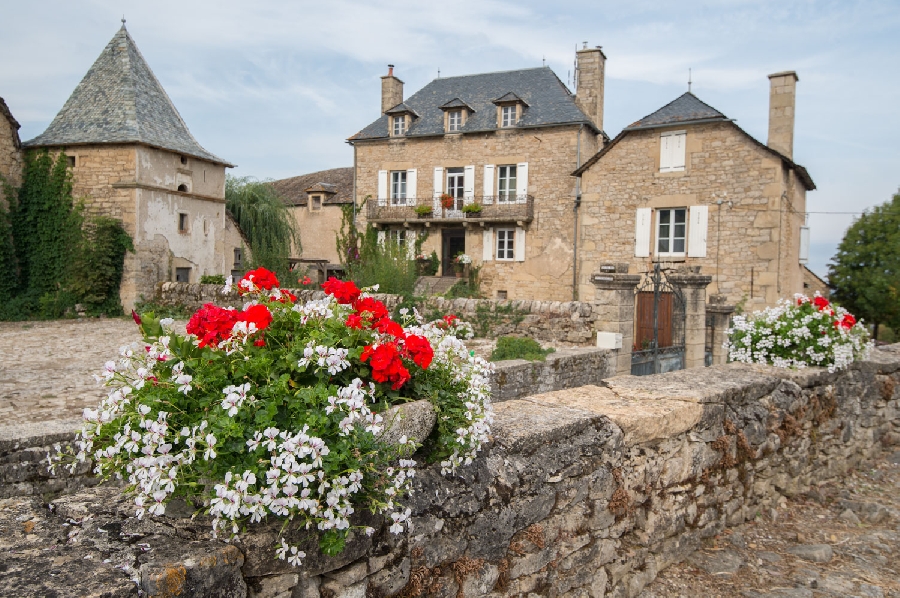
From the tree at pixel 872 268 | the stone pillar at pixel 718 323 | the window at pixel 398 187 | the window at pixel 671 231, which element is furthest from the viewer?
the tree at pixel 872 268

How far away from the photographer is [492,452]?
2777 millimetres

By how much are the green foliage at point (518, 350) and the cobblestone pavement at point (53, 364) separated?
16.5ft

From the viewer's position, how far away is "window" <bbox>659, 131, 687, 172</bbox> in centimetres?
1866

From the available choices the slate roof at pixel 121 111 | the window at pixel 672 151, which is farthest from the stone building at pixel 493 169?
the slate roof at pixel 121 111

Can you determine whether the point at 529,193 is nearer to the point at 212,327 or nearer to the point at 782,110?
the point at 782,110

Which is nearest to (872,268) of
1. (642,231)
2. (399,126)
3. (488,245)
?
(642,231)

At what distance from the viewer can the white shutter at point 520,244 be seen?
2352 cm

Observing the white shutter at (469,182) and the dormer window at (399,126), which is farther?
the dormer window at (399,126)

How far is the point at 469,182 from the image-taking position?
79.2 feet

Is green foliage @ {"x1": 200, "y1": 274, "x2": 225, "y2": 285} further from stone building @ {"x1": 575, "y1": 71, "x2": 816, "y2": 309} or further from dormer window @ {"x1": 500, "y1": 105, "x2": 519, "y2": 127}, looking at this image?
dormer window @ {"x1": 500, "y1": 105, "x2": 519, "y2": 127}

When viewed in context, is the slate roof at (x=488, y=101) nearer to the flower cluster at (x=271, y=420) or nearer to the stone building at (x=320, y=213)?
the stone building at (x=320, y=213)

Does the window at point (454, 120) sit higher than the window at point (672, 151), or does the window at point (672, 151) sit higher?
the window at point (454, 120)

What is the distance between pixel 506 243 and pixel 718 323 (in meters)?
14.2

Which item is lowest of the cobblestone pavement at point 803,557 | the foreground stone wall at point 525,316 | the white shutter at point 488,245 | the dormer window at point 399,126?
the cobblestone pavement at point 803,557
